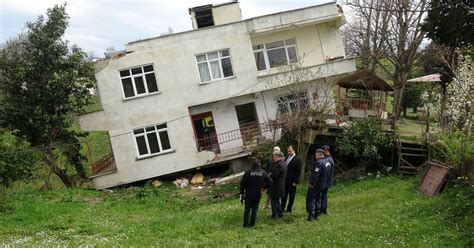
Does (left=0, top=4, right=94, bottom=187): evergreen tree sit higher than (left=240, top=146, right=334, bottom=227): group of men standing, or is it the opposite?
(left=0, top=4, right=94, bottom=187): evergreen tree

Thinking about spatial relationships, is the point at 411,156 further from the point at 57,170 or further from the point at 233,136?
the point at 57,170

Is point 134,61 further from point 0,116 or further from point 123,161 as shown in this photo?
point 0,116

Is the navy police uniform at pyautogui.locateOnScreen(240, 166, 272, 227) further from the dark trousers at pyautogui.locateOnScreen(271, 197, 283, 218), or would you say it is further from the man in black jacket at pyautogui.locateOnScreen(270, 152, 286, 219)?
the dark trousers at pyautogui.locateOnScreen(271, 197, 283, 218)

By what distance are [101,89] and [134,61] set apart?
2586 millimetres

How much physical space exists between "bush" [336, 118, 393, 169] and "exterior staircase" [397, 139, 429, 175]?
2.29ft

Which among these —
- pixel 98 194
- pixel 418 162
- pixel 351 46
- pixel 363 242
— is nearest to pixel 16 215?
pixel 98 194

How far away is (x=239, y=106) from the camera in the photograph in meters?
30.3

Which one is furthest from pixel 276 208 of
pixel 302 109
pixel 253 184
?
pixel 302 109

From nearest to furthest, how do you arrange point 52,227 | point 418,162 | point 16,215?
1. point 52,227
2. point 16,215
3. point 418,162

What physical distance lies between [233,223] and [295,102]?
11855 mm

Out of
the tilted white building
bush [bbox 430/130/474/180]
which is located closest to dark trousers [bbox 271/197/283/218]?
bush [bbox 430/130/474/180]

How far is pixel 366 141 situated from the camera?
71.3ft

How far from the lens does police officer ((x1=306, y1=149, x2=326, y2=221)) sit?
1305 centimetres

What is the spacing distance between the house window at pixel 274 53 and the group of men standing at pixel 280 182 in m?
16.7
